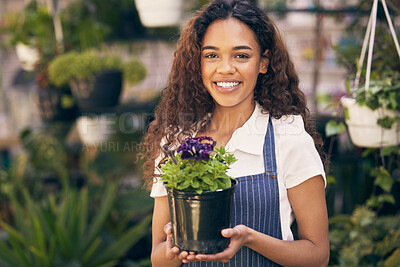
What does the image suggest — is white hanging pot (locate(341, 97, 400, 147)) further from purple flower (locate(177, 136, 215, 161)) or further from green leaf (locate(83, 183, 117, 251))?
green leaf (locate(83, 183, 117, 251))

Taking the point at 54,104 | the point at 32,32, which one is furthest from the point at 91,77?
the point at 32,32

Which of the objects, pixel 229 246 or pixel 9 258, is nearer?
pixel 229 246

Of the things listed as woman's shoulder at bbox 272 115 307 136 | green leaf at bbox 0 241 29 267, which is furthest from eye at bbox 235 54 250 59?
green leaf at bbox 0 241 29 267

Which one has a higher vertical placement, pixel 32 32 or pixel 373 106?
pixel 32 32

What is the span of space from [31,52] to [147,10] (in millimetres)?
1026

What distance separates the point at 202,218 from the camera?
105cm

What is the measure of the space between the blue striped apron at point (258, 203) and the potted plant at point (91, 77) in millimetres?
1542

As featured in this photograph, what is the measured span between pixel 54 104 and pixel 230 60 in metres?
1.95

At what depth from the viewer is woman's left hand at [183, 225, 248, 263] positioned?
41.7 inches

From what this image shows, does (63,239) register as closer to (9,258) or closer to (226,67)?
(9,258)

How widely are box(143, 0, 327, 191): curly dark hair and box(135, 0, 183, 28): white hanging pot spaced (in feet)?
3.52

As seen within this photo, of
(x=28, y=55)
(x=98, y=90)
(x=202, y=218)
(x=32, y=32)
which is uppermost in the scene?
(x=32, y=32)

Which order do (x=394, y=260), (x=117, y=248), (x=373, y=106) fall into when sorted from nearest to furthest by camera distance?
(x=373, y=106), (x=394, y=260), (x=117, y=248)

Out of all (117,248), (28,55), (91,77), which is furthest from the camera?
(28,55)
